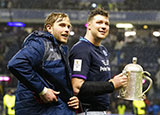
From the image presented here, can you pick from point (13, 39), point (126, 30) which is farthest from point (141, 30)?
point (13, 39)

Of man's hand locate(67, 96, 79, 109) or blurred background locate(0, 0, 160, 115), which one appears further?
blurred background locate(0, 0, 160, 115)

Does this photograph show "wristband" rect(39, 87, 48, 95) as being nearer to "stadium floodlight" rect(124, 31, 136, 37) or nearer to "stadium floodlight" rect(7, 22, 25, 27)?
"stadium floodlight" rect(7, 22, 25, 27)

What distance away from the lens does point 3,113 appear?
8.48 metres

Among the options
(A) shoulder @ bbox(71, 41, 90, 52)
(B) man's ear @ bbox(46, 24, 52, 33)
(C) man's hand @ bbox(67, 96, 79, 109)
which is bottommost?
(C) man's hand @ bbox(67, 96, 79, 109)

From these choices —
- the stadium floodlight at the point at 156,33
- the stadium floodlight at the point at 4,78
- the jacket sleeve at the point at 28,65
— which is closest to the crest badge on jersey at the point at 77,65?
the jacket sleeve at the point at 28,65

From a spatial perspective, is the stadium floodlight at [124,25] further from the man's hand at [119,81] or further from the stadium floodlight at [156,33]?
the man's hand at [119,81]

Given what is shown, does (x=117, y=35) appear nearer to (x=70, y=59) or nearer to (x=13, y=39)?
(x=13, y=39)

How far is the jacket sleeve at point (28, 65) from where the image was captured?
1.72m

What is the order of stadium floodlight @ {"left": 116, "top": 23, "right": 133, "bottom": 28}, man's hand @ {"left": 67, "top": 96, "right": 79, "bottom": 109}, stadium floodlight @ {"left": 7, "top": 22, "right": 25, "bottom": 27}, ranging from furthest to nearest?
stadium floodlight @ {"left": 116, "top": 23, "right": 133, "bottom": 28}
stadium floodlight @ {"left": 7, "top": 22, "right": 25, "bottom": 27}
man's hand @ {"left": 67, "top": 96, "right": 79, "bottom": 109}

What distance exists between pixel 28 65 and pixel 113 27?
9910 mm

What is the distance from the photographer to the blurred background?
1080 centimetres

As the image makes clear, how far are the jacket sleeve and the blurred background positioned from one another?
8647 millimetres

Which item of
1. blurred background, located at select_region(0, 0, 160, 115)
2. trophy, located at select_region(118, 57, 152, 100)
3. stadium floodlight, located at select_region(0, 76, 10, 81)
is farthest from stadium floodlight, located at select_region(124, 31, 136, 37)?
trophy, located at select_region(118, 57, 152, 100)

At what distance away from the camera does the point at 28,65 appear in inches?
68.4
